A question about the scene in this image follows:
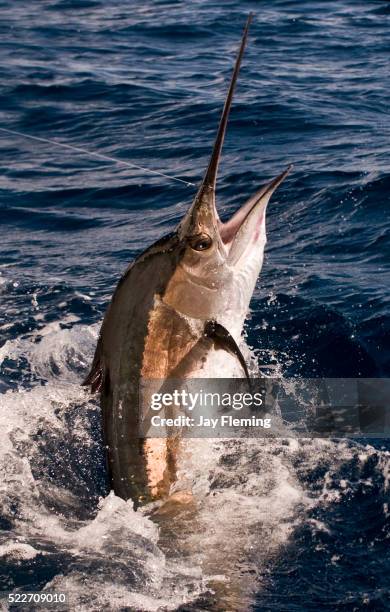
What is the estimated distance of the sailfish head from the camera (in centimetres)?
509

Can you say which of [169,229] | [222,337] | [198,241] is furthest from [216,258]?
[169,229]

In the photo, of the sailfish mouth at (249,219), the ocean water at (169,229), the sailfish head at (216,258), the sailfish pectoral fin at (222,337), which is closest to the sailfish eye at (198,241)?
the sailfish head at (216,258)

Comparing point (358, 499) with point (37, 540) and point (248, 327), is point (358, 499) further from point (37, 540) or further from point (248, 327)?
point (248, 327)

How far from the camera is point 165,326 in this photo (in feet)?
16.6

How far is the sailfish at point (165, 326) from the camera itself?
4.99m

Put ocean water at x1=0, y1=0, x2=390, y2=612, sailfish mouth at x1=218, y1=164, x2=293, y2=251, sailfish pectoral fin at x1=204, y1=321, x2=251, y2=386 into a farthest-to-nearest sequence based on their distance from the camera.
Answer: sailfish mouth at x1=218, y1=164, x2=293, y2=251
sailfish pectoral fin at x1=204, y1=321, x2=251, y2=386
ocean water at x1=0, y1=0, x2=390, y2=612

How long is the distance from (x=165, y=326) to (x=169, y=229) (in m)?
5.08

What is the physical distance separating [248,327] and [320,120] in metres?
5.98

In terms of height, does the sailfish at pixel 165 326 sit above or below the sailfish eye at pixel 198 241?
below

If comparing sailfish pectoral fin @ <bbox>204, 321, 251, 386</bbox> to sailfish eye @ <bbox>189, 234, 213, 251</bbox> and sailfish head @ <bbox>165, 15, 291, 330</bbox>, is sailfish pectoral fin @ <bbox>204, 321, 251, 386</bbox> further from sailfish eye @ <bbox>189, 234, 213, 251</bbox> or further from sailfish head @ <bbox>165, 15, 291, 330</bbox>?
sailfish eye @ <bbox>189, 234, 213, 251</bbox>

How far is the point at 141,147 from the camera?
12.7 metres

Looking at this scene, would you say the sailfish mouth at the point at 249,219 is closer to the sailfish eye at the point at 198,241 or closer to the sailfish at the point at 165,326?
the sailfish at the point at 165,326

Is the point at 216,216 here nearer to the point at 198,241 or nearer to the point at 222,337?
the point at 198,241

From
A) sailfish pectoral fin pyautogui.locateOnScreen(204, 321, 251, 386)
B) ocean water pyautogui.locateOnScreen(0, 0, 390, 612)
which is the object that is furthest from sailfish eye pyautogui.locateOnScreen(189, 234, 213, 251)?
ocean water pyautogui.locateOnScreen(0, 0, 390, 612)
